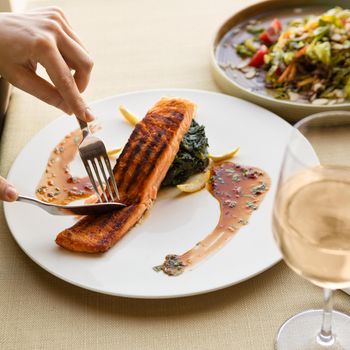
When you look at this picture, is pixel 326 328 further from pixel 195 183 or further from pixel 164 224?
pixel 195 183

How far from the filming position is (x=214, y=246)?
170cm

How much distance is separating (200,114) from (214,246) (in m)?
0.71

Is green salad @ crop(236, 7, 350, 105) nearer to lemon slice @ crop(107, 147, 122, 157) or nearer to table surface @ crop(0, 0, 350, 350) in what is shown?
lemon slice @ crop(107, 147, 122, 157)

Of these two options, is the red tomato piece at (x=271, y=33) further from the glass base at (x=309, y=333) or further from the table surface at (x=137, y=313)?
the glass base at (x=309, y=333)

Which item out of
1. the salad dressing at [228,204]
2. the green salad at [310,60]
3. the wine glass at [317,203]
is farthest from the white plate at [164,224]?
the wine glass at [317,203]

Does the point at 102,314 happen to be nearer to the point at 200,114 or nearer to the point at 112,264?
the point at 112,264

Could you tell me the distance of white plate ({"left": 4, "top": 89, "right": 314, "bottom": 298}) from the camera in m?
1.59

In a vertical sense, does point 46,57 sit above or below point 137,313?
above

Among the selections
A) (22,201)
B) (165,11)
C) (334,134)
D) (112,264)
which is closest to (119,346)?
(112,264)

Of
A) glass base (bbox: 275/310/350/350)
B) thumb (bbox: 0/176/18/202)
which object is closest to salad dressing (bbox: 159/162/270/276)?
glass base (bbox: 275/310/350/350)

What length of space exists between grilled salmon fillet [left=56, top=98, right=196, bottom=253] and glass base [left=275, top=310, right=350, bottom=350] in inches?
21.6

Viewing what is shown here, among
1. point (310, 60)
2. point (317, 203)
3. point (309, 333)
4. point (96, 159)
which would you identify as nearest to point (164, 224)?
point (96, 159)

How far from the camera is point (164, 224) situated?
5.94 feet

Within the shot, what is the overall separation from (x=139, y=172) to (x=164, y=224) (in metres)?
0.21
